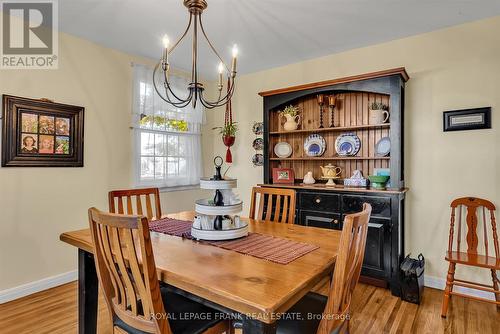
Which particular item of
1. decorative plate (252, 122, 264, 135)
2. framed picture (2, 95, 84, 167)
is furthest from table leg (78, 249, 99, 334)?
decorative plate (252, 122, 264, 135)

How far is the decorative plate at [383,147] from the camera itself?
9.72ft

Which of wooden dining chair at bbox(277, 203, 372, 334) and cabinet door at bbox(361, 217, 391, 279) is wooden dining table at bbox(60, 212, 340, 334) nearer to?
wooden dining chair at bbox(277, 203, 372, 334)

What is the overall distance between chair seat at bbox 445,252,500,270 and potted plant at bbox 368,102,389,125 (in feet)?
4.44

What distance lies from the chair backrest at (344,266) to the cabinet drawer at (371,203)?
148 cm

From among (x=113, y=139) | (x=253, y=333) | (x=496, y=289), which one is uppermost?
(x=113, y=139)

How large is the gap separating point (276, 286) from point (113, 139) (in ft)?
9.19

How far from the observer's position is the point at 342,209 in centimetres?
284

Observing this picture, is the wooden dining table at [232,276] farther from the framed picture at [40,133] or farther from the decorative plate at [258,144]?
the decorative plate at [258,144]

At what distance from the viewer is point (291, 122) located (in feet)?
11.4

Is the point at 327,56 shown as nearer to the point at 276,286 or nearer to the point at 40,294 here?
the point at 276,286

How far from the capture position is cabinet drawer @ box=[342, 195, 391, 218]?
8.61 ft

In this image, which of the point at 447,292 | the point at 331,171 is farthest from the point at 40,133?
the point at 447,292

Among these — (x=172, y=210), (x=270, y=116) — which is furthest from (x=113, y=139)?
(x=270, y=116)

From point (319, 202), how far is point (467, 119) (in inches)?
59.9
